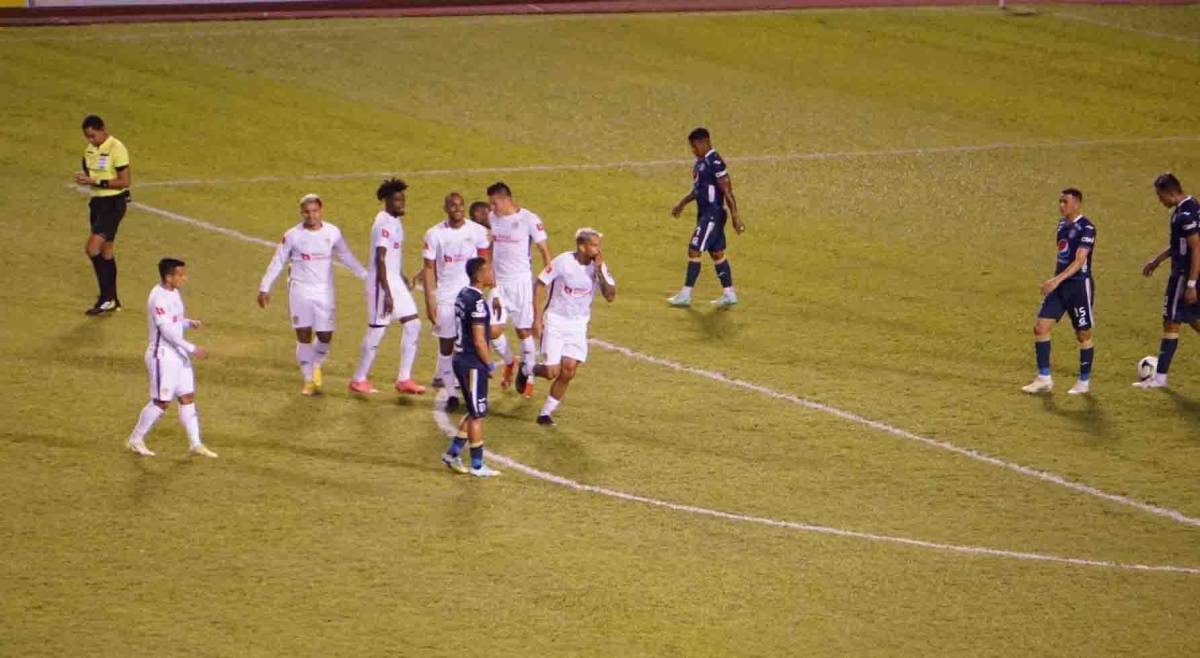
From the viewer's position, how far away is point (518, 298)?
20.5 m

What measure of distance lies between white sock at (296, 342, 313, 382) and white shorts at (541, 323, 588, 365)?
2.70 m

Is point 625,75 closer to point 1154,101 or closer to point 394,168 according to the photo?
point 394,168

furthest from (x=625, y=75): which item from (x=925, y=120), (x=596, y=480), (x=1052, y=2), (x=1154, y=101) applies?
(x=596, y=480)

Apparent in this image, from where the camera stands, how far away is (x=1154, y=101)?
39.3 meters

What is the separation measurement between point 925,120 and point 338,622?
25.2 meters

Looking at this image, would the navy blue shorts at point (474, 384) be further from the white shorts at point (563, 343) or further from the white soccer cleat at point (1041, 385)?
the white soccer cleat at point (1041, 385)

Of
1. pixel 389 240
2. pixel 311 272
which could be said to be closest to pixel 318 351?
pixel 311 272

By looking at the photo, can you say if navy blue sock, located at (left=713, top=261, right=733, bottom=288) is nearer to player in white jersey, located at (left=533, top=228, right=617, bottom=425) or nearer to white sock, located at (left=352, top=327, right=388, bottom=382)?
player in white jersey, located at (left=533, top=228, right=617, bottom=425)

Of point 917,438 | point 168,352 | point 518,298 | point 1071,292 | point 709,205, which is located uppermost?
point 709,205

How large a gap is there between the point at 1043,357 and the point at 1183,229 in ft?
6.95

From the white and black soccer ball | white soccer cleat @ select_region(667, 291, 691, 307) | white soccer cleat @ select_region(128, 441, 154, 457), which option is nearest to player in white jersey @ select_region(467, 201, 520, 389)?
white soccer cleat @ select_region(128, 441, 154, 457)

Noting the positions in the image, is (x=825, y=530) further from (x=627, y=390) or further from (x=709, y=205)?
(x=709, y=205)

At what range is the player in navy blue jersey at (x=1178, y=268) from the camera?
20375 millimetres

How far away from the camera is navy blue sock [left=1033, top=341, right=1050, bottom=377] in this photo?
20.5m
